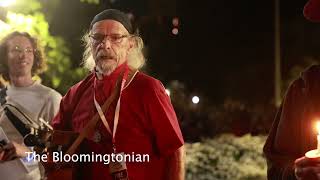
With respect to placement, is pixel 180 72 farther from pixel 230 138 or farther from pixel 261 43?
pixel 261 43

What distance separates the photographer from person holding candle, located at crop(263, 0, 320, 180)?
226cm

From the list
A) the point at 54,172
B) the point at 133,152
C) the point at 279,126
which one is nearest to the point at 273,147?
the point at 279,126

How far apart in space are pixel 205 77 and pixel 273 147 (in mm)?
9463

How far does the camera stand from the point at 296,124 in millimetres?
2297

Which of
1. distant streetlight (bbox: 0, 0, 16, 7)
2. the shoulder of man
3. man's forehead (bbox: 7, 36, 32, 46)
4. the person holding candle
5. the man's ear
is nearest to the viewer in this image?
the person holding candle

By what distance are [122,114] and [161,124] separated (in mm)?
240

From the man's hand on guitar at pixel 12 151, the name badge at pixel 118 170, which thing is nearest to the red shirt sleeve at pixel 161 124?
the name badge at pixel 118 170

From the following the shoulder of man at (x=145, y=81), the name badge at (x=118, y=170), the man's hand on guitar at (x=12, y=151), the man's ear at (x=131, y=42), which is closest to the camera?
the name badge at (x=118, y=170)

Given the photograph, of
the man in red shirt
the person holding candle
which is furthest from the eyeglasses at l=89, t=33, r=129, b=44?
the person holding candle

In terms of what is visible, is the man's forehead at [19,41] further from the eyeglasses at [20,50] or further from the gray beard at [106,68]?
the gray beard at [106,68]

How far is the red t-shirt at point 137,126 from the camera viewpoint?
319 centimetres

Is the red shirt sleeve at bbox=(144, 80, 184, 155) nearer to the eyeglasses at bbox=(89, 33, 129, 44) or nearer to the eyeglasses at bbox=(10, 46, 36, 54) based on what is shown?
the eyeglasses at bbox=(89, 33, 129, 44)

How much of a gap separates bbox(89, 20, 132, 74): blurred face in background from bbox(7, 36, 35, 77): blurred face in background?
618 mm

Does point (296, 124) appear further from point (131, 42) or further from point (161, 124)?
point (131, 42)
